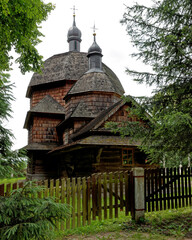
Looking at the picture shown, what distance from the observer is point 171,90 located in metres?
7.60

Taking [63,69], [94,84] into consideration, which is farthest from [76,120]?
[63,69]

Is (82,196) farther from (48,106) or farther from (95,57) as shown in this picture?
(48,106)

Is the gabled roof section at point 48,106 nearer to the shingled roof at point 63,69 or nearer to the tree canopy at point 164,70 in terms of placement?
the shingled roof at point 63,69

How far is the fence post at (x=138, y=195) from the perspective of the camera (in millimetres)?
6566

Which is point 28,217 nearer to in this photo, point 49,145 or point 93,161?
point 93,161

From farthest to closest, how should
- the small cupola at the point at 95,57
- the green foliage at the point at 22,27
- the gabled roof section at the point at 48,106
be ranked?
1. the gabled roof section at the point at 48,106
2. the small cupola at the point at 95,57
3. the green foliage at the point at 22,27

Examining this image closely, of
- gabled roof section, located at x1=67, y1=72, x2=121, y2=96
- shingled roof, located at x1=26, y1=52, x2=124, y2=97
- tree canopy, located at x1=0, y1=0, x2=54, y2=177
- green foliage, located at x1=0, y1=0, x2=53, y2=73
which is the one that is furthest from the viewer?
shingled roof, located at x1=26, y1=52, x2=124, y2=97

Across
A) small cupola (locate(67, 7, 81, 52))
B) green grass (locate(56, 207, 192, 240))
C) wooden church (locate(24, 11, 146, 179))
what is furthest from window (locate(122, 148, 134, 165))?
small cupola (locate(67, 7, 81, 52))

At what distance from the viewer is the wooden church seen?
13.9 meters

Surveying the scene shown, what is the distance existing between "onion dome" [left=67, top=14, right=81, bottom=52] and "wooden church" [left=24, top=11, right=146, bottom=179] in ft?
12.7

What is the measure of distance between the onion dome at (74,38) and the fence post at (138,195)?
26018 mm

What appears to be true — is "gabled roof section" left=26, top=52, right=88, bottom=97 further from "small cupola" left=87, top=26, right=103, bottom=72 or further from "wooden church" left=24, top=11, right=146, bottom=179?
"small cupola" left=87, top=26, right=103, bottom=72

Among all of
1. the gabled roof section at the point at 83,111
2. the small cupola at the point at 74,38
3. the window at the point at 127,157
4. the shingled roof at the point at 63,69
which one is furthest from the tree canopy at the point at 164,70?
the small cupola at the point at 74,38

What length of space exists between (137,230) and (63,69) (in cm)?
2076
